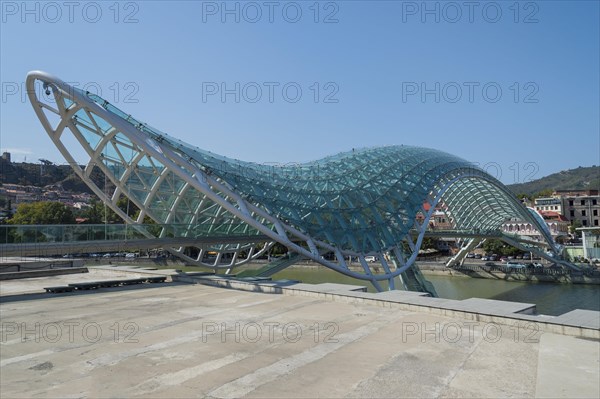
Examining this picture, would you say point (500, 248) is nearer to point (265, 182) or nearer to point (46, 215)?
point (265, 182)

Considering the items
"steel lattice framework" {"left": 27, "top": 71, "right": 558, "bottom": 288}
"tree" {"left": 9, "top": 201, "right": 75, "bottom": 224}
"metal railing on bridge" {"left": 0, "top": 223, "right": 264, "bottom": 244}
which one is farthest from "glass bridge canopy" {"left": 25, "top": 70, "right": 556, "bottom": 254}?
"tree" {"left": 9, "top": 201, "right": 75, "bottom": 224}

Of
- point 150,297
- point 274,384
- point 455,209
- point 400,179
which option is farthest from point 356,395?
point 455,209

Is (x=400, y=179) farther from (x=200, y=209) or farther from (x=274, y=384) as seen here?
(x=274, y=384)

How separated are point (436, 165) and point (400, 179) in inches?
321

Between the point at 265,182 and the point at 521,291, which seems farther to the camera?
the point at 521,291

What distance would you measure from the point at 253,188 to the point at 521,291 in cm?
3368

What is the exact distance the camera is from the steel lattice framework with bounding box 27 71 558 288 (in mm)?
20938

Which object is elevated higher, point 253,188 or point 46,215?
point 253,188

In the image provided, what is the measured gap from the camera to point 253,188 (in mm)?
24859

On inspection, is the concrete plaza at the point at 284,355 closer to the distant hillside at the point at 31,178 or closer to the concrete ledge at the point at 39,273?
the concrete ledge at the point at 39,273

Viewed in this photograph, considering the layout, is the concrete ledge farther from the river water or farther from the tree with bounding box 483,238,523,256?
the tree with bounding box 483,238,523,256

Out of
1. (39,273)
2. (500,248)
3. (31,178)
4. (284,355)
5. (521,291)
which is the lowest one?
(521,291)

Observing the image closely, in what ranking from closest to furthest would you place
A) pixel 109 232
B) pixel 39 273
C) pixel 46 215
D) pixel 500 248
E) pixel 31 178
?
1. pixel 109 232
2. pixel 39 273
3. pixel 46 215
4. pixel 500 248
5. pixel 31 178

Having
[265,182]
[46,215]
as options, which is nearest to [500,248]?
[265,182]
